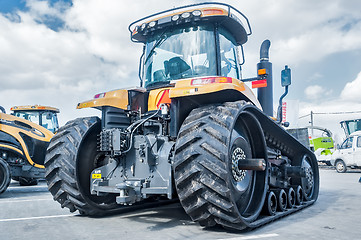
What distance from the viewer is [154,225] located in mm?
4680

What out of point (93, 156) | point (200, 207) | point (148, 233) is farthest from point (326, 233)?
point (93, 156)

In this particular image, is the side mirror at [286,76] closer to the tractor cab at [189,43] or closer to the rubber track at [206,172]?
the tractor cab at [189,43]

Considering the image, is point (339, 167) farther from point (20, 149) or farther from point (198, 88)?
point (198, 88)

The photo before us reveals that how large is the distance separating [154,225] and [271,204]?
6.52 feet

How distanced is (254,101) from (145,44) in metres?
2.37

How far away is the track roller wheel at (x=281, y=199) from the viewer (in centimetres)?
568

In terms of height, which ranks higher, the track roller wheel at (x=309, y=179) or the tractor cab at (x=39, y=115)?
the tractor cab at (x=39, y=115)

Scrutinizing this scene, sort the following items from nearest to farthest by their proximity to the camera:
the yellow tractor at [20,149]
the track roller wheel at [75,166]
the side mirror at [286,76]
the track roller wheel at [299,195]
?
1. the track roller wheel at [75,166]
2. the side mirror at [286,76]
3. the track roller wheel at [299,195]
4. the yellow tractor at [20,149]

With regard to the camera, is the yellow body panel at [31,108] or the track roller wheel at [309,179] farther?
the yellow body panel at [31,108]

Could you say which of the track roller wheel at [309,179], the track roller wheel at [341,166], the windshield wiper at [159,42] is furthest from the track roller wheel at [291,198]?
the track roller wheel at [341,166]

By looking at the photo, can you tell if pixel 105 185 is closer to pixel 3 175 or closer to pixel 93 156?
pixel 93 156

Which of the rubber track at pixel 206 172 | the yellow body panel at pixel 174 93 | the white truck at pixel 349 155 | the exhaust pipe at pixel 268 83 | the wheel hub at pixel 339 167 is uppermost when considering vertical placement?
the exhaust pipe at pixel 268 83

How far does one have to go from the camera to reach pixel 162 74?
18.4 feet

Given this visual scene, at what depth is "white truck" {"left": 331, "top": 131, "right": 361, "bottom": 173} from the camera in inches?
679
